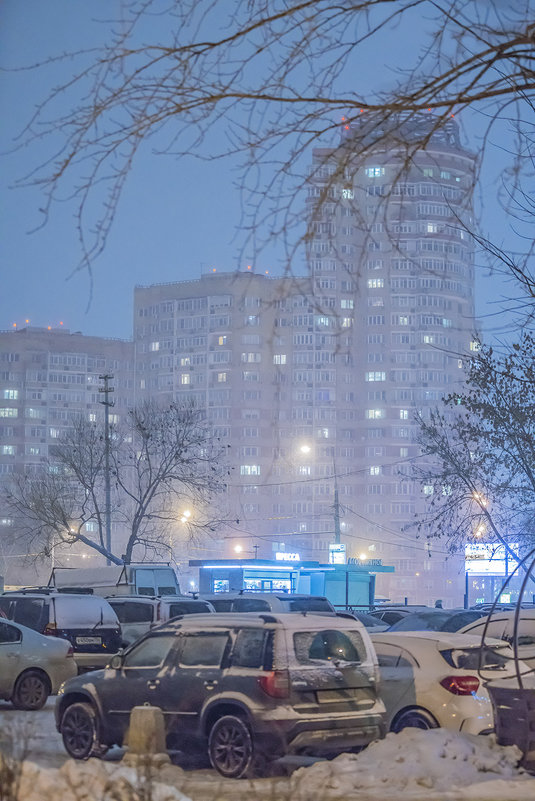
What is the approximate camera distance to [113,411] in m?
152

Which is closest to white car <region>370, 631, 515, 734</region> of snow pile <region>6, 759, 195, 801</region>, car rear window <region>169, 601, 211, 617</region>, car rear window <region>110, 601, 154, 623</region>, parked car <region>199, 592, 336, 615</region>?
snow pile <region>6, 759, 195, 801</region>

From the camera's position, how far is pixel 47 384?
481 feet

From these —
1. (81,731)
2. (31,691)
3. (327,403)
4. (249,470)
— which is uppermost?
(327,403)

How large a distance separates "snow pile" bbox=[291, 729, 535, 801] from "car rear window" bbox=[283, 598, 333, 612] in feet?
54.5

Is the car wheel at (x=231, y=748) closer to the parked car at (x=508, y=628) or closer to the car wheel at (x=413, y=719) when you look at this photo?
the car wheel at (x=413, y=719)

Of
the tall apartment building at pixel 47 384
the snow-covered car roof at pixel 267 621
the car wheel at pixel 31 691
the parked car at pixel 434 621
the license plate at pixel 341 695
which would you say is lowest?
the car wheel at pixel 31 691

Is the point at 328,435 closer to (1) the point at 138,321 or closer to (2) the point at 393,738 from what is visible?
(1) the point at 138,321

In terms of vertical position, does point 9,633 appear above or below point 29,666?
above

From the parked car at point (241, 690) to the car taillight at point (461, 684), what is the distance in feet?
3.66

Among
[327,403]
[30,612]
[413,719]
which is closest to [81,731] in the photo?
[413,719]

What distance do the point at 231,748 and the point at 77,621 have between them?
10294mm

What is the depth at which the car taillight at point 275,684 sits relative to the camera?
11.2m

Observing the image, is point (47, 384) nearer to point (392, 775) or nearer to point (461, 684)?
point (461, 684)

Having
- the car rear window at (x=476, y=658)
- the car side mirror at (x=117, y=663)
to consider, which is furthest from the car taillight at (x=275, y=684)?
the car rear window at (x=476, y=658)
